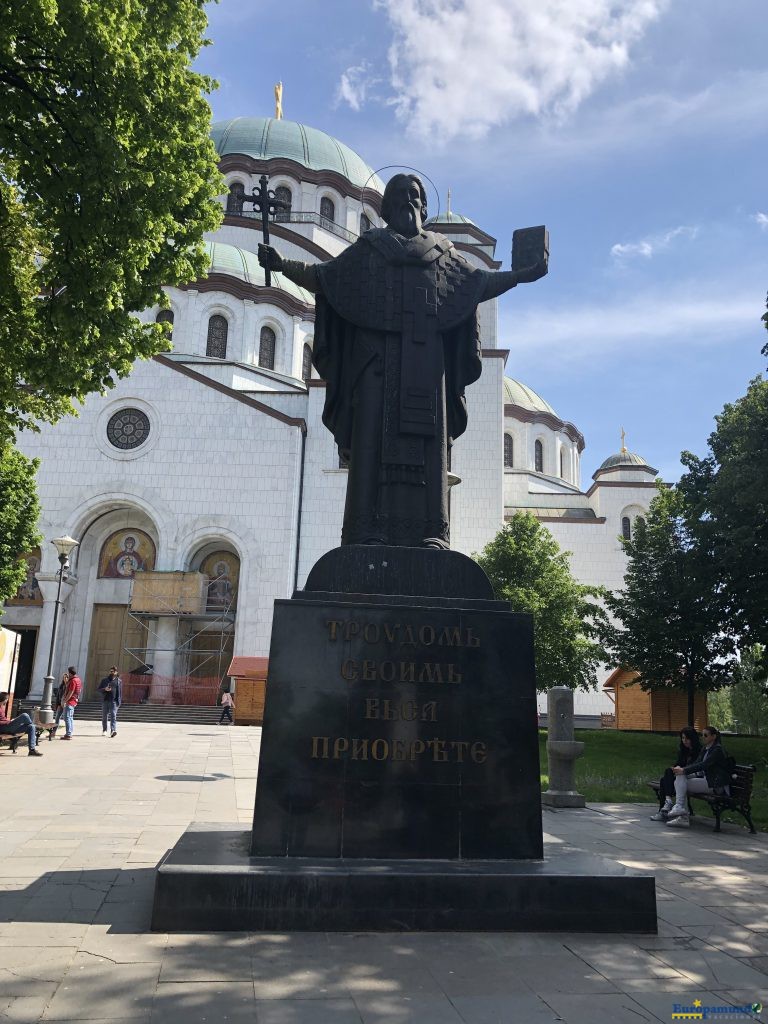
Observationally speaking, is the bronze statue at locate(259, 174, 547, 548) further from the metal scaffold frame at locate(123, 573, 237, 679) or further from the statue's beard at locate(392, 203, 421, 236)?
the metal scaffold frame at locate(123, 573, 237, 679)

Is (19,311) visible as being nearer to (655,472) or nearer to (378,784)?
(378,784)

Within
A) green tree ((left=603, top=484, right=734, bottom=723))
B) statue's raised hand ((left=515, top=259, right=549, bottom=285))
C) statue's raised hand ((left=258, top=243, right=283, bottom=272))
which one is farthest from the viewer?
green tree ((left=603, top=484, right=734, bottom=723))

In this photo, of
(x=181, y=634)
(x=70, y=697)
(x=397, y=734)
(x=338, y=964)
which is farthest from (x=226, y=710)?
(x=338, y=964)

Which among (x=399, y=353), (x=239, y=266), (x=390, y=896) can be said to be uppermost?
(x=239, y=266)

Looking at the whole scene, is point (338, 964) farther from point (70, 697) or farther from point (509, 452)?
point (509, 452)

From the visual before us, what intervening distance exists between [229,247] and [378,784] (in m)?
40.0

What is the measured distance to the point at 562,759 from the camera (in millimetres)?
10828

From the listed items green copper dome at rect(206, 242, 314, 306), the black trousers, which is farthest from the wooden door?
the black trousers

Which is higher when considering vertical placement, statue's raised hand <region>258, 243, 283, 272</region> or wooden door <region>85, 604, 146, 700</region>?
statue's raised hand <region>258, 243, 283, 272</region>

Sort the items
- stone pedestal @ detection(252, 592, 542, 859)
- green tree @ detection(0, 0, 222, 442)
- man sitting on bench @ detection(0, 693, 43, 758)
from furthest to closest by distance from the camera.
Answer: man sitting on bench @ detection(0, 693, 43, 758)
green tree @ detection(0, 0, 222, 442)
stone pedestal @ detection(252, 592, 542, 859)

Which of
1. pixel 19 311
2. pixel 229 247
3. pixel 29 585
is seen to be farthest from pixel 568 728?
pixel 229 247

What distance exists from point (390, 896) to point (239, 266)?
3859 centimetres

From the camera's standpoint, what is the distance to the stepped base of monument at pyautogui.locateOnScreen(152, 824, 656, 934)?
409cm

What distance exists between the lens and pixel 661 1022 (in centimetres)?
317
